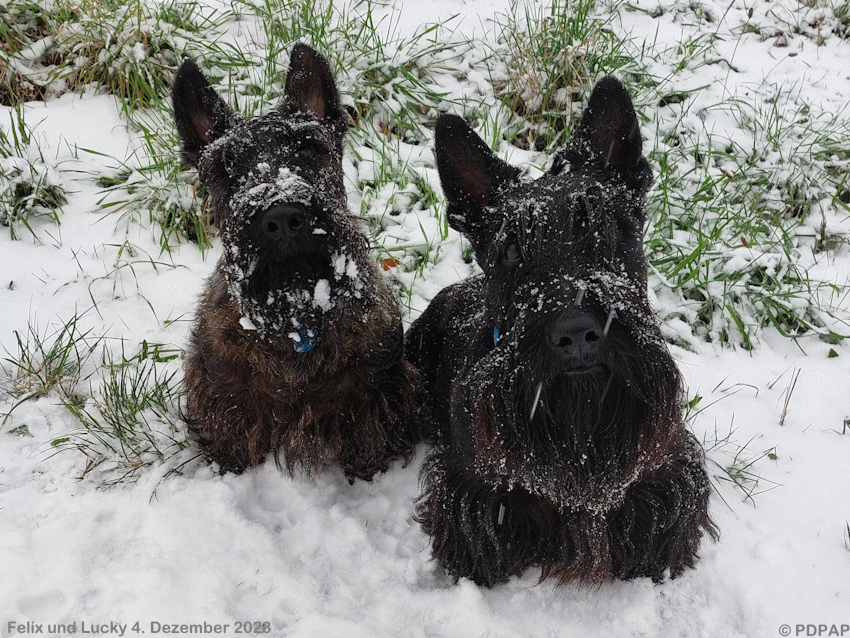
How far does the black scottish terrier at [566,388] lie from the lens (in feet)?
6.17

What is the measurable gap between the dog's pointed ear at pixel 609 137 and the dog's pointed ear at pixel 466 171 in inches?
8.5

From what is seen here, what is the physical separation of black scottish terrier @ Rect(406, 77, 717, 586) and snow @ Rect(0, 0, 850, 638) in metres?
0.17

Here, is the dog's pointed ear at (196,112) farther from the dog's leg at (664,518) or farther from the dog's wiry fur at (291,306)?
the dog's leg at (664,518)

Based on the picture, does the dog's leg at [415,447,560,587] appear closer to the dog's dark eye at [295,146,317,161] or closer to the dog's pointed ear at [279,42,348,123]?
the dog's dark eye at [295,146,317,161]

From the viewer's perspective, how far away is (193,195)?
Result: 12.9 feet

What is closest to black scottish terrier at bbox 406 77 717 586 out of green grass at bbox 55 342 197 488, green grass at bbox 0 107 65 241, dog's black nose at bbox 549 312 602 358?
dog's black nose at bbox 549 312 602 358

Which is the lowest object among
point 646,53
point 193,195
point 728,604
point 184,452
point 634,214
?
point 728,604

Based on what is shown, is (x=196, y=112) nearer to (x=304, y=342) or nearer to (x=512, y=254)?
(x=304, y=342)

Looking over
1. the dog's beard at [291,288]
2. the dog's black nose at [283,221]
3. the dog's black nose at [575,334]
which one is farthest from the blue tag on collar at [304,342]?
the dog's black nose at [575,334]

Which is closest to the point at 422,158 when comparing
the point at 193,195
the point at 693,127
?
the point at 193,195

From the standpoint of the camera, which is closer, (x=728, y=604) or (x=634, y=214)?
(x=634, y=214)

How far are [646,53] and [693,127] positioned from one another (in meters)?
0.76

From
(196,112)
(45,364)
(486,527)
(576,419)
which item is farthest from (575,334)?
(45,364)

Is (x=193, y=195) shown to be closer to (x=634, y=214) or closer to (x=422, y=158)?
(x=422, y=158)
